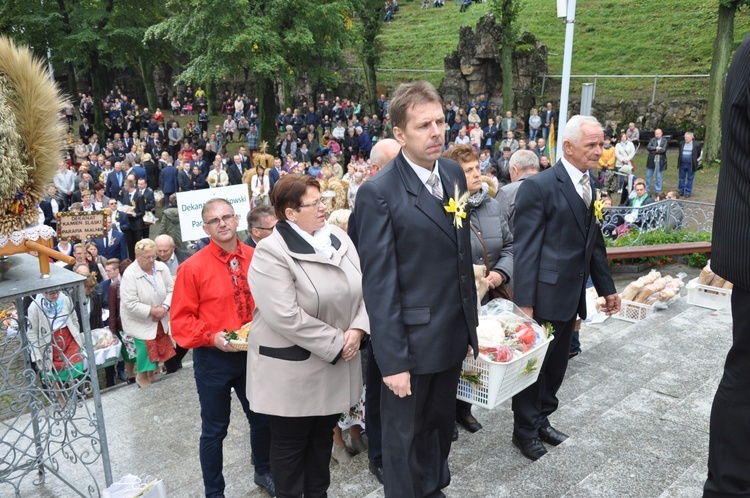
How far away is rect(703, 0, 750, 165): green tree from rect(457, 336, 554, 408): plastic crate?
61.9 ft

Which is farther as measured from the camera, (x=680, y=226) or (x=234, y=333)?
(x=680, y=226)

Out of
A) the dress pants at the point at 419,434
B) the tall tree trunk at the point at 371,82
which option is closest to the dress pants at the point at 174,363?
the dress pants at the point at 419,434

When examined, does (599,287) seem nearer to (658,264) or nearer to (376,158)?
(376,158)

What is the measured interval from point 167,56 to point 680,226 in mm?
25797

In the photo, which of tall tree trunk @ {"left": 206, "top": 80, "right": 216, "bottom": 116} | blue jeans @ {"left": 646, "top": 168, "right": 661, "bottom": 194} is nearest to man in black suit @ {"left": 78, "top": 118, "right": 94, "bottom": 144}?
tall tree trunk @ {"left": 206, "top": 80, "right": 216, "bottom": 116}

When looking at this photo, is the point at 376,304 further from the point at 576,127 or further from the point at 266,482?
the point at 266,482

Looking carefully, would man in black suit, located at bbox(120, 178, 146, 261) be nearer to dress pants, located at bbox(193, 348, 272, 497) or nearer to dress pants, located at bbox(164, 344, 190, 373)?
dress pants, located at bbox(164, 344, 190, 373)

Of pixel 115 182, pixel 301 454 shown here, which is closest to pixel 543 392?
pixel 301 454

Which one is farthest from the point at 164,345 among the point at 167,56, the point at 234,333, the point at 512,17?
the point at 167,56

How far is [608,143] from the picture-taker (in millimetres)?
19922

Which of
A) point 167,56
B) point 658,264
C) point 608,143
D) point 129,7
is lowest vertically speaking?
point 658,264

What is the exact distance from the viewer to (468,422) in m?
4.56

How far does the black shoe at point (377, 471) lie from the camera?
3979 mm

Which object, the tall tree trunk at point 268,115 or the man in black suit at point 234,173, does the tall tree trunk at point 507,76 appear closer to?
the tall tree trunk at point 268,115
